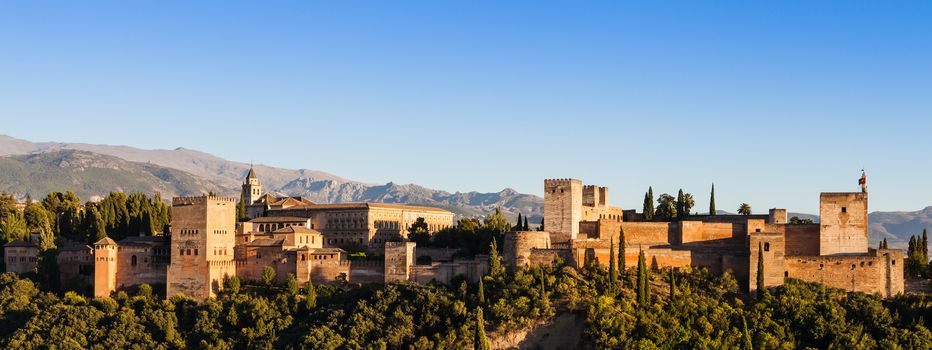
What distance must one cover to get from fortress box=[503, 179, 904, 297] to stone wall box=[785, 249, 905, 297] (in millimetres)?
46

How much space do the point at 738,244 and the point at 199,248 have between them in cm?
2717

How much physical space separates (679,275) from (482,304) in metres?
9.54

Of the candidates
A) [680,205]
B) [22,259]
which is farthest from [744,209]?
[22,259]

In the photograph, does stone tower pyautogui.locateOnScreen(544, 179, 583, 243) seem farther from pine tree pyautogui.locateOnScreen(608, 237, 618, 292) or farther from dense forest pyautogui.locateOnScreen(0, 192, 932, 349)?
pine tree pyautogui.locateOnScreen(608, 237, 618, 292)

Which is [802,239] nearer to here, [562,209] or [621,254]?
[621,254]

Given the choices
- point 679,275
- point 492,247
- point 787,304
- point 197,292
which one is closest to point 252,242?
point 197,292

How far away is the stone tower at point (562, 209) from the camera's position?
5953cm

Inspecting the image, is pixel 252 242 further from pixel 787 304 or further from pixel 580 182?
pixel 787 304

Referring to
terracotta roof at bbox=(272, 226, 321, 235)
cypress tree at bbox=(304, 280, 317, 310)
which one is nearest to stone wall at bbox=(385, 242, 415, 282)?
cypress tree at bbox=(304, 280, 317, 310)

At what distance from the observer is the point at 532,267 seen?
55875 millimetres

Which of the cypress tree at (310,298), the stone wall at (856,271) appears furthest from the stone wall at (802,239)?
the cypress tree at (310,298)

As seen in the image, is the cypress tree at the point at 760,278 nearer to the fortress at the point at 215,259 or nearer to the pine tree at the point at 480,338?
the pine tree at the point at 480,338

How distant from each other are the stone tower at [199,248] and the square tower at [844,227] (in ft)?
97.9

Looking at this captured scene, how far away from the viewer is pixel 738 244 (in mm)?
58000
